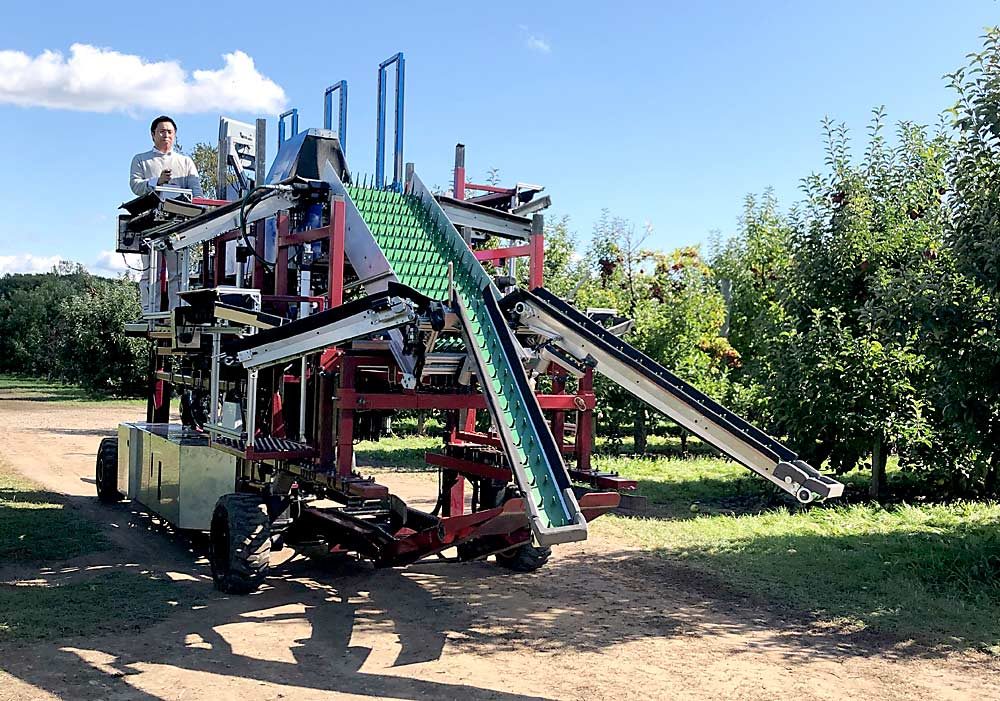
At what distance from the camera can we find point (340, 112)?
37.0 ft

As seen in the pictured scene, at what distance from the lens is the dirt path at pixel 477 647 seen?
21.5ft

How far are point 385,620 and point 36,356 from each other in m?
49.5

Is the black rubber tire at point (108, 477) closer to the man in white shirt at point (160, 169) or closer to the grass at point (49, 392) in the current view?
the man in white shirt at point (160, 169)

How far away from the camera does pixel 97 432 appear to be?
24.9 m

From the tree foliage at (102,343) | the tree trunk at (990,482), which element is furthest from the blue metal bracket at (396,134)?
the tree foliage at (102,343)

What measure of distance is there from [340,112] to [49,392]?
115ft

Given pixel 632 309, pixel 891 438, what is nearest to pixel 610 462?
pixel 632 309

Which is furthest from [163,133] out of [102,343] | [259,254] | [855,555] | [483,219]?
[102,343]

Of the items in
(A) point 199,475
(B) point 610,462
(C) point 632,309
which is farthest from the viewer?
(C) point 632,309

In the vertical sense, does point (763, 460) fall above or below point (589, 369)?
below

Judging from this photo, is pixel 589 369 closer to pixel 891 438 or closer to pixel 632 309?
pixel 891 438

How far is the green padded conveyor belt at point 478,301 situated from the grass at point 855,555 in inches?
126

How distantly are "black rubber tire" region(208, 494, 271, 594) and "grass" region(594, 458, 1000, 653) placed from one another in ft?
13.8

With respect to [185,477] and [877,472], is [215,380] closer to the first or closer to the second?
[185,477]
